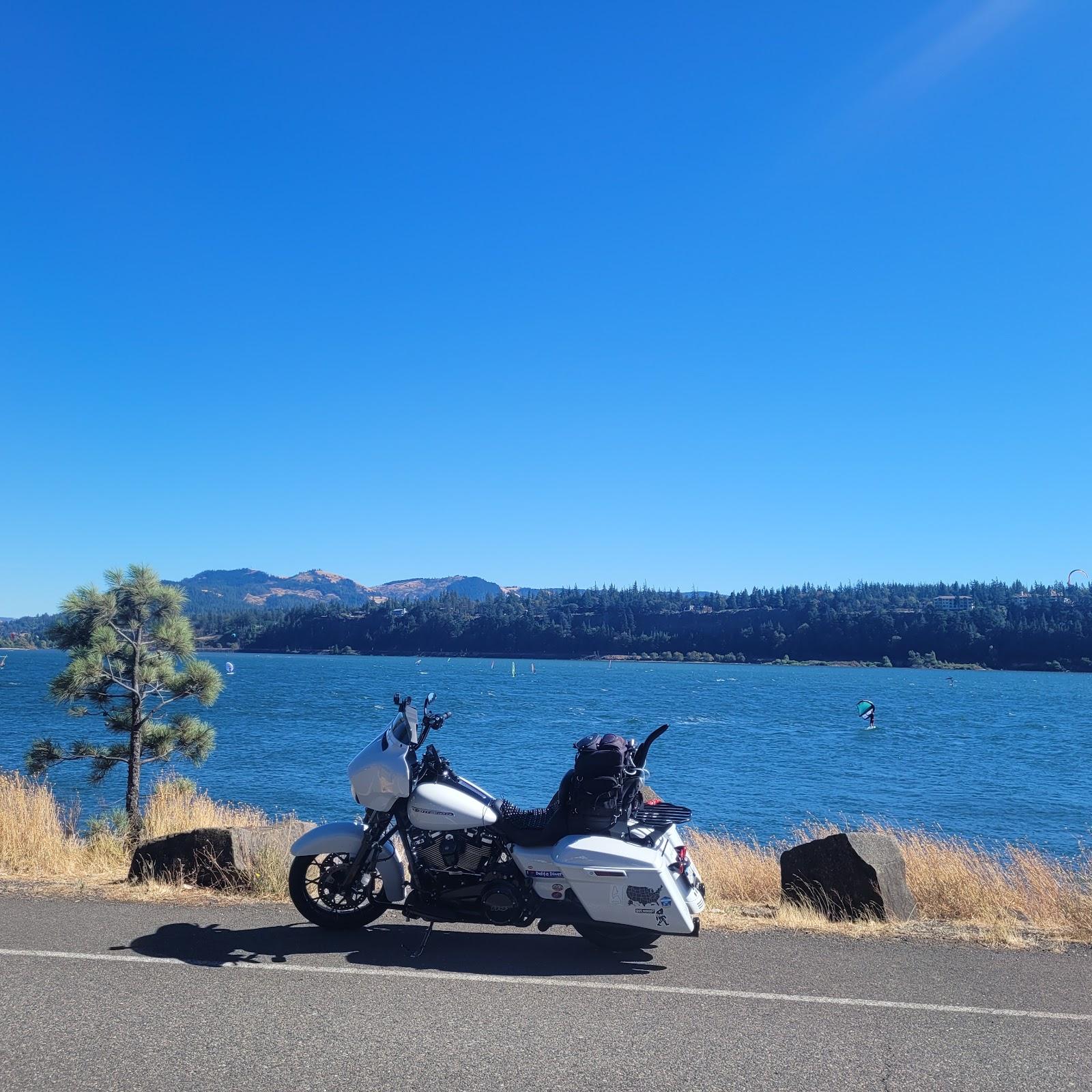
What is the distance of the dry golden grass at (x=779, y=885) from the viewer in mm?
7770

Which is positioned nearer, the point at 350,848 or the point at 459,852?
the point at 459,852

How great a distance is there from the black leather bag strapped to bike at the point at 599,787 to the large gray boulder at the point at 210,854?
3360mm

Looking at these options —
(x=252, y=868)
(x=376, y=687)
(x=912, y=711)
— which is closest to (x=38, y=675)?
(x=376, y=687)

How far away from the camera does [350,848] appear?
7289 millimetres

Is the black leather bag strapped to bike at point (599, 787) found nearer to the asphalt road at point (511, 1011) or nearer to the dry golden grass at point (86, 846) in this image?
the asphalt road at point (511, 1011)

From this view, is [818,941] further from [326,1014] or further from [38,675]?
[38,675]

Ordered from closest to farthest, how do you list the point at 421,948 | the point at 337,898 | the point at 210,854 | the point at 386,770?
the point at 421,948
the point at 386,770
the point at 337,898
the point at 210,854

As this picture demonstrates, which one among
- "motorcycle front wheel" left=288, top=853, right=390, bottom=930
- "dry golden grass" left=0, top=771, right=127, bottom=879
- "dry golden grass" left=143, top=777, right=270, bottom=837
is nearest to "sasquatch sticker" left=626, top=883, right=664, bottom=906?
"motorcycle front wheel" left=288, top=853, right=390, bottom=930

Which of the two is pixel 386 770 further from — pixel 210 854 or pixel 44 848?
pixel 44 848

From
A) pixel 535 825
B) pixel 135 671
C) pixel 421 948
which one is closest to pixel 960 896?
pixel 535 825

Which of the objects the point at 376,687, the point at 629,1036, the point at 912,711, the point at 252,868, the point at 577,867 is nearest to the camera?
the point at 629,1036

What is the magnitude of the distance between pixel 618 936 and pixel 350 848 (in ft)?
6.31

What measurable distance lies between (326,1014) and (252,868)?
3.68m

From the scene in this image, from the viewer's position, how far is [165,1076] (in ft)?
15.0
